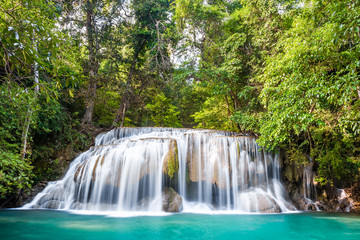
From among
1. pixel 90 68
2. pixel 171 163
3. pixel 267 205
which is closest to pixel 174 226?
pixel 171 163

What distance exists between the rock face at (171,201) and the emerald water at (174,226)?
0.45 metres

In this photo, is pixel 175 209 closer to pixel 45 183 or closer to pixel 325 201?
pixel 45 183

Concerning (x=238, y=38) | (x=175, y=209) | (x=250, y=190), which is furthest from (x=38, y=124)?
(x=238, y=38)

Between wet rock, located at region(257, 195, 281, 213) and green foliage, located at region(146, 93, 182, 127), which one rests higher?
green foliage, located at region(146, 93, 182, 127)

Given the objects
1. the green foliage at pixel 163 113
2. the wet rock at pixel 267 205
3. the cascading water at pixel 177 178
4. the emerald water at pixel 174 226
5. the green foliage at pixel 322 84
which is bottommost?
the emerald water at pixel 174 226

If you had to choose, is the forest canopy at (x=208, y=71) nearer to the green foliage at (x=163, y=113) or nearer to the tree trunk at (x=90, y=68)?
the tree trunk at (x=90, y=68)

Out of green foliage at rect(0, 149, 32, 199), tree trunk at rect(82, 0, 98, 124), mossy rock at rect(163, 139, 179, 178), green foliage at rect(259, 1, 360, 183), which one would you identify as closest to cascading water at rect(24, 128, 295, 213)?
mossy rock at rect(163, 139, 179, 178)

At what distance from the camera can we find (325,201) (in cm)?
879

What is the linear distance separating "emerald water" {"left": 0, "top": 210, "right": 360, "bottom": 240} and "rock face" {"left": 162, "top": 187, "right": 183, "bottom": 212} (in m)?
0.45

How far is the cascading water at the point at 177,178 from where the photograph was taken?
302 inches

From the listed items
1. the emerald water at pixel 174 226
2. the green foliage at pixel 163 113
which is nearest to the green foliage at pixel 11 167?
the emerald water at pixel 174 226

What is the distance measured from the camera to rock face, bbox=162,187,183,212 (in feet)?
23.8

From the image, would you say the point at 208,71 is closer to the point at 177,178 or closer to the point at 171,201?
the point at 177,178

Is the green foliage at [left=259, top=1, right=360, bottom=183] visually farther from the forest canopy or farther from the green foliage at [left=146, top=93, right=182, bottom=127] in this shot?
the green foliage at [left=146, top=93, right=182, bottom=127]
